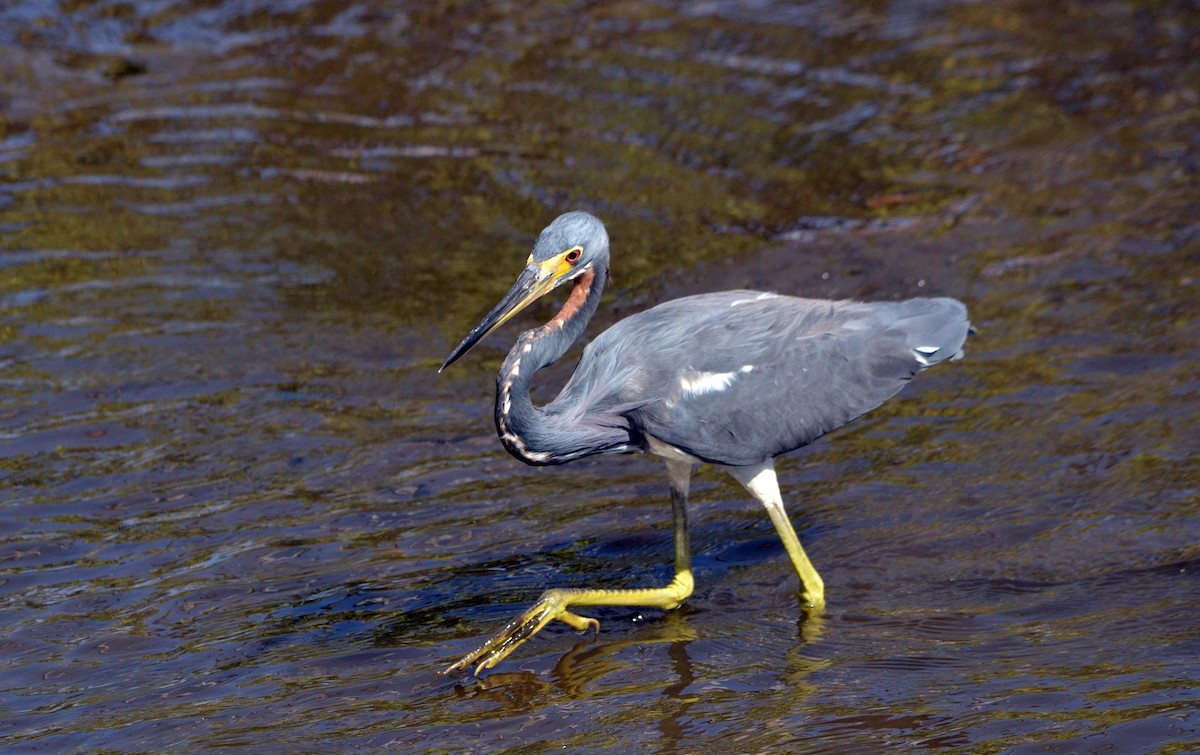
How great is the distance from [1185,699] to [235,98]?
9.57m

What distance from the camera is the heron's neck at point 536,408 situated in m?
5.81

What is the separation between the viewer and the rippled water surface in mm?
5562

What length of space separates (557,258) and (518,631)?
1.60 m

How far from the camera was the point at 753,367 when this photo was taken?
20.6 ft

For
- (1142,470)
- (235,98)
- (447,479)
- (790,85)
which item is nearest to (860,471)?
(1142,470)

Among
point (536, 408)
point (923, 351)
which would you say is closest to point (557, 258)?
point (536, 408)

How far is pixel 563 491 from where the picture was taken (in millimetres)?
7352

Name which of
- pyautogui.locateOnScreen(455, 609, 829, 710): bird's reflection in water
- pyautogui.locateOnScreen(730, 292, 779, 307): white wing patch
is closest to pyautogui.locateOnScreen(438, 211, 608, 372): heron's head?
pyautogui.locateOnScreen(730, 292, 779, 307): white wing patch

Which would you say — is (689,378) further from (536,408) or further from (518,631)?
Answer: (518,631)

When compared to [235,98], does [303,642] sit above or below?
below

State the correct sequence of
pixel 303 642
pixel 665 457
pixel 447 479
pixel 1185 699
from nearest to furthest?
pixel 1185 699, pixel 303 642, pixel 665 457, pixel 447 479

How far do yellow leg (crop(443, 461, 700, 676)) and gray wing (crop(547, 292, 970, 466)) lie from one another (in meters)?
0.40

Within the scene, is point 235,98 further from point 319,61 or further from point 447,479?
point 447,479

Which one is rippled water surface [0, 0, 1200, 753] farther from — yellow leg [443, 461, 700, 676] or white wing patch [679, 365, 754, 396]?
white wing patch [679, 365, 754, 396]
